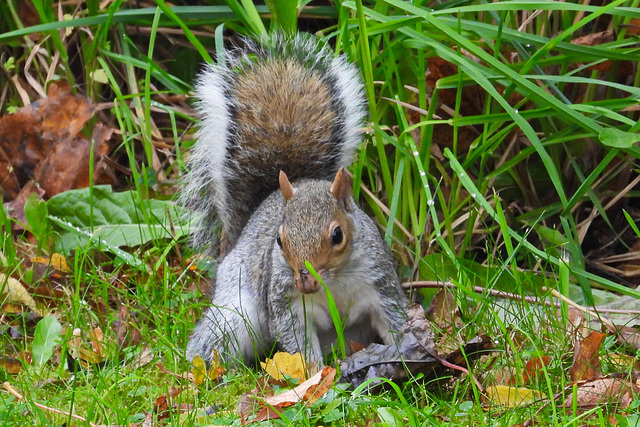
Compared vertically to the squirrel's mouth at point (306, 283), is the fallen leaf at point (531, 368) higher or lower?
lower

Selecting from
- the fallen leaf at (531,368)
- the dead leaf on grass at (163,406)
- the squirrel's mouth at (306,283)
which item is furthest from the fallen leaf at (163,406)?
the fallen leaf at (531,368)

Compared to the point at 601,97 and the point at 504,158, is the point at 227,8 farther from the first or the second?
the point at 601,97

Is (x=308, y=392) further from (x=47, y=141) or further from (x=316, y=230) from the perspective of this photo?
(x=47, y=141)

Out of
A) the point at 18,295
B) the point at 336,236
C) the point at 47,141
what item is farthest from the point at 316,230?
the point at 47,141

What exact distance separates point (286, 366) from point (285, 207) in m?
0.34

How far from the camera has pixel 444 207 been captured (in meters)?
2.28

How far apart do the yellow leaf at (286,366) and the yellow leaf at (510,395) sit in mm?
421

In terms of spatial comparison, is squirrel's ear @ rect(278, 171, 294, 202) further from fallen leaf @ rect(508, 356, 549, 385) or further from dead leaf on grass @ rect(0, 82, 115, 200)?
dead leaf on grass @ rect(0, 82, 115, 200)

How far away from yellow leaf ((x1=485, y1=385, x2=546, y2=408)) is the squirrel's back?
84 cm

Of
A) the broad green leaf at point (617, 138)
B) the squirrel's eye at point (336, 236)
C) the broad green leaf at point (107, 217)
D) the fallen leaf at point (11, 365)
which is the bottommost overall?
the fallen leaf at point (11, 365)

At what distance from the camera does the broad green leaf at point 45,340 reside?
1996 mm

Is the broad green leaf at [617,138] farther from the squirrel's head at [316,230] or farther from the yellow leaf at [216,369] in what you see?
the yellow leaf at [216,369]

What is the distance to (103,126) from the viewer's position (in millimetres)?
3043

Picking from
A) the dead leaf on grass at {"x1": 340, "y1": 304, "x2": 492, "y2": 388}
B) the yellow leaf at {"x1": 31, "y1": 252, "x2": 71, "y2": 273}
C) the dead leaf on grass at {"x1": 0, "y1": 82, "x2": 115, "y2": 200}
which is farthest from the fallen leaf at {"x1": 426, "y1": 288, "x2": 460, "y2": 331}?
the dead leaf on grass at {"x1": 0, "y1": 82, "x2": 115, "y2": 200}
